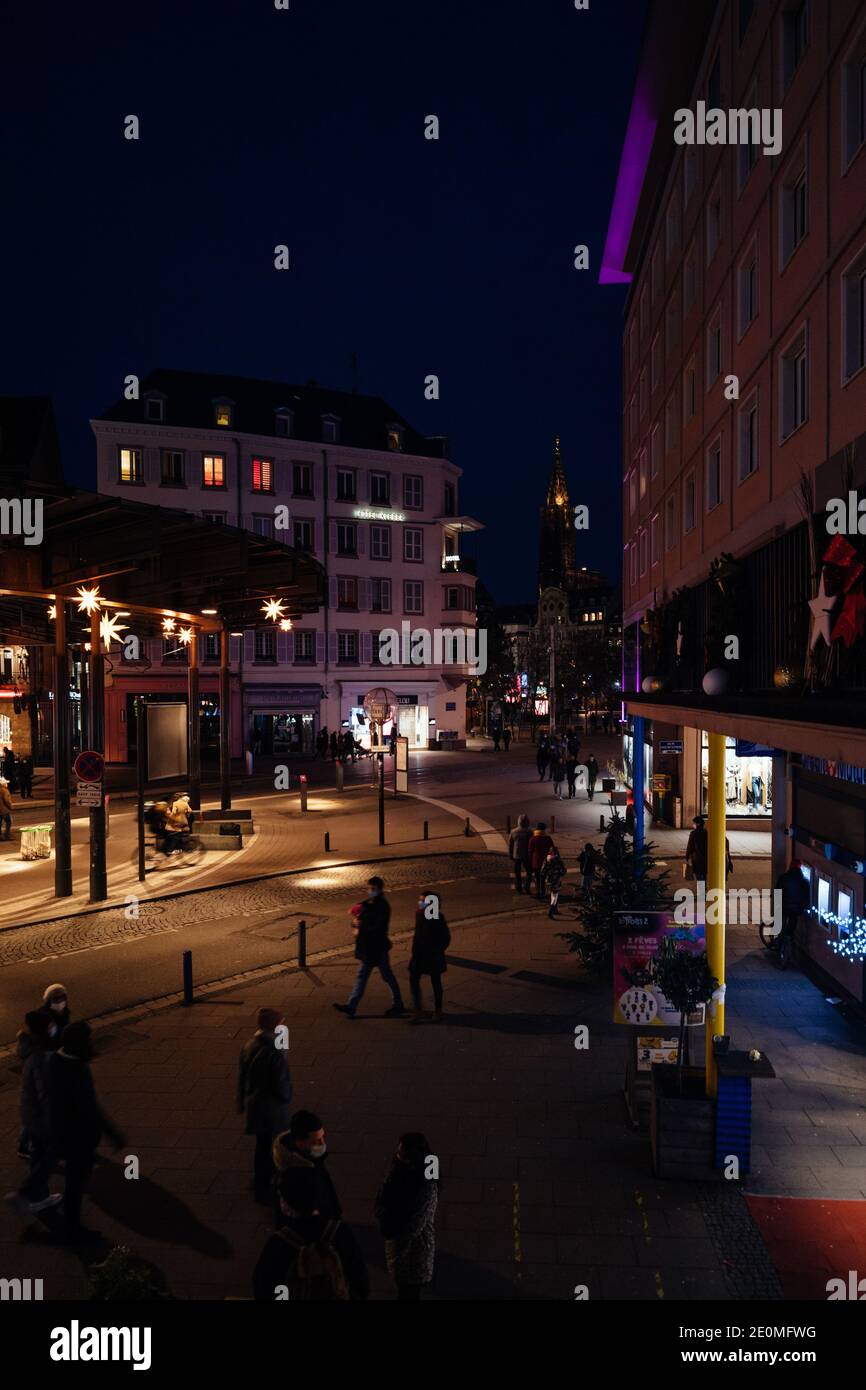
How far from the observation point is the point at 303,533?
5162cm

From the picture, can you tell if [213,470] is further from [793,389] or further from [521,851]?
[793,389]

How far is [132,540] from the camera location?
16406mm

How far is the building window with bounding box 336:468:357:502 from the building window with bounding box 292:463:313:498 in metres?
1.70

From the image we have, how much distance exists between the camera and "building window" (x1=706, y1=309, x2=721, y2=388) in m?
17.7

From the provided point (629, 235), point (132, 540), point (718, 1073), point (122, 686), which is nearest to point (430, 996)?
point (718, 1073)

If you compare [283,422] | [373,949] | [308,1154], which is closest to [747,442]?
[373,949]

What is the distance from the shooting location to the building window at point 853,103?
1034 centimetres

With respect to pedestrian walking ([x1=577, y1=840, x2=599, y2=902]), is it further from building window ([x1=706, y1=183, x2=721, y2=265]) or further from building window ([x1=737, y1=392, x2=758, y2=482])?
building window ([x1=706, y1=183, x2=721, y2=265])

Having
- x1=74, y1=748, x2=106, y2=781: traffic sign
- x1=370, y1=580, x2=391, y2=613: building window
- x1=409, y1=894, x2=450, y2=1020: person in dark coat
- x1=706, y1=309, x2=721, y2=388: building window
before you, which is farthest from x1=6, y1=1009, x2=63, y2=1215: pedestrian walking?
x1=370, y1=580, x2=391, y2=613: building window

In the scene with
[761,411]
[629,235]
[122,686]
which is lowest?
[122,686]

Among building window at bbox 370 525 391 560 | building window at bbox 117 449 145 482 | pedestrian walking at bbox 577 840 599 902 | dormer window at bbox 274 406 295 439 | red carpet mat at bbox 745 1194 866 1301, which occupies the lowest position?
red carpet mat at bbox 745 1194 866 1301

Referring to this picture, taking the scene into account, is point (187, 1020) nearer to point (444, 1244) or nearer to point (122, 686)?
point (444, 1244)

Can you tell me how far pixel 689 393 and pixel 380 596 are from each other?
34.0 metres
